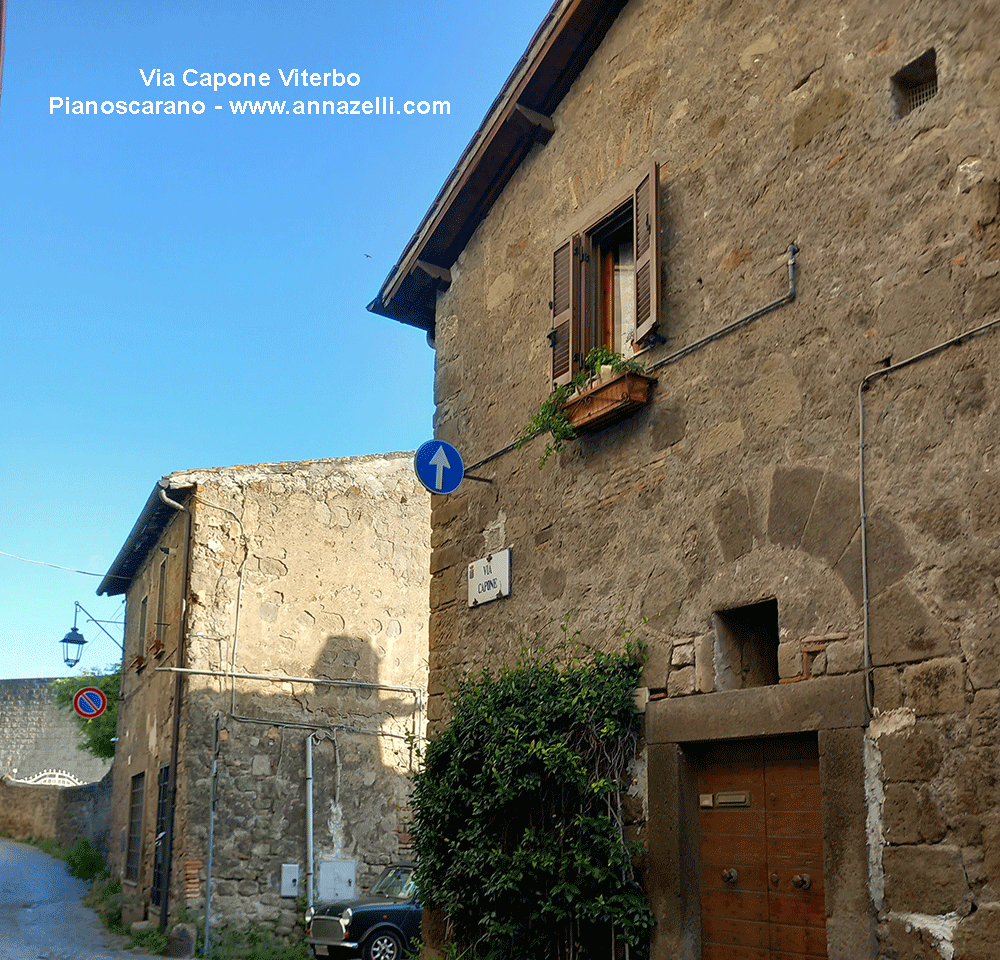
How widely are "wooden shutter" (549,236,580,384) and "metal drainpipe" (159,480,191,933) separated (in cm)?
760

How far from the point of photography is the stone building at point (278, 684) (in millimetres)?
13102

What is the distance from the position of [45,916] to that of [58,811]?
8.80m

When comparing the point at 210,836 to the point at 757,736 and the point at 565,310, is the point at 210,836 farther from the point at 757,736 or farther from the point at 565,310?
the point at 757,736

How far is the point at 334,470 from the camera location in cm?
1505

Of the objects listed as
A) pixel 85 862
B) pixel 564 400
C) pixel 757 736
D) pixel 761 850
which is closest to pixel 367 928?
pixel 564 400

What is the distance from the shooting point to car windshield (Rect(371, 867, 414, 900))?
1206cm

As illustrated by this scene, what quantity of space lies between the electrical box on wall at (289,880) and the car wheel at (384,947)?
6.51 ft

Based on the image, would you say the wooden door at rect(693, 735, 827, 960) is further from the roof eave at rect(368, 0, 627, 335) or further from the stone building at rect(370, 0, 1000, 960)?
the roof eave at rect(368, 0, 627, 335)

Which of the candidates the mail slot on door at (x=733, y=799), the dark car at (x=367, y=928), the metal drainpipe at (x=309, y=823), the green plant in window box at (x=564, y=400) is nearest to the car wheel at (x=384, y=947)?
the dark car at (x=367, y=928)

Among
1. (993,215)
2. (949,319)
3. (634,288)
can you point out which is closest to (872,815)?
(949,319)

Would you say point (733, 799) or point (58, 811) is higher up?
point (733, 799)

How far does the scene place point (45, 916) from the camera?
15.2 meters

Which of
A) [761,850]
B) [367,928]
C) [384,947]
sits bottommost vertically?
[384,947]

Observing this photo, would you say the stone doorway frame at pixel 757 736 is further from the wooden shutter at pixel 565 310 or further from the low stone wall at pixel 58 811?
the low stone wall at pixel 58 811
